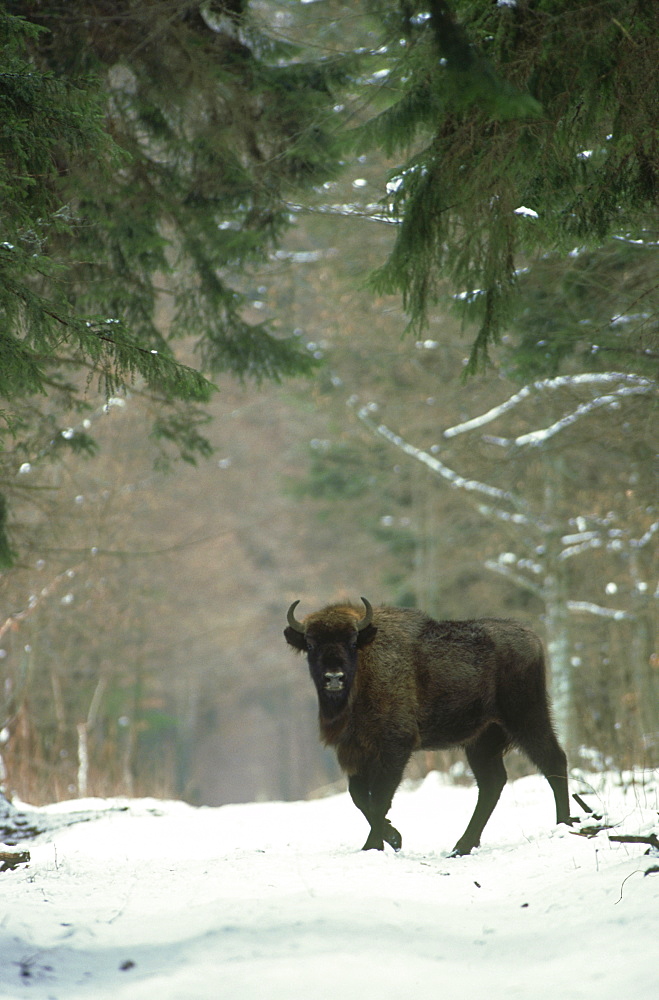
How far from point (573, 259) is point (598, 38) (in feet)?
9.94

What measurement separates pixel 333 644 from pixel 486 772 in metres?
1.85

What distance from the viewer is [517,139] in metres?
5.44

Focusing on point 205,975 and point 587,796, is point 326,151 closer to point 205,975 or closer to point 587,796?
point 587,796

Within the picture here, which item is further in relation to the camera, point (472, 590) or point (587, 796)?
point (472, 590)

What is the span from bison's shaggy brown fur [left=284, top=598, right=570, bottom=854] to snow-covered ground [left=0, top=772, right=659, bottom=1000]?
1.88 ft

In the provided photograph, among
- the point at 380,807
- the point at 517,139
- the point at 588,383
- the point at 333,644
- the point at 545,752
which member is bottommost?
the point at 380,807

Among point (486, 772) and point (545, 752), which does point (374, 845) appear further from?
point (545, 752)

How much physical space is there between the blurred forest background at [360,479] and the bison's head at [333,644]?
2.23 meters

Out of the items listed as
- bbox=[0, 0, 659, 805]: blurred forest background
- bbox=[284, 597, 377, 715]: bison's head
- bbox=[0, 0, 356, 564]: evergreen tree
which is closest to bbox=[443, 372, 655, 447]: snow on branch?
bbox=[0, 0, 659, 805]: blurred forest background

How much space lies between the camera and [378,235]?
14492 mm

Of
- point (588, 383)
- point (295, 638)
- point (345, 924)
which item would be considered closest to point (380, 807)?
point (295, 638)

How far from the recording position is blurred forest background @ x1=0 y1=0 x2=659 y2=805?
8750mm

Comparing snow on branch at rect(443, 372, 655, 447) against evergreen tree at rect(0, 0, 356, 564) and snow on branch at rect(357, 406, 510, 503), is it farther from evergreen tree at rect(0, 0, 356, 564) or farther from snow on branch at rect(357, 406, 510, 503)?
evergreen tree at rect(0, 0, 356, 564)

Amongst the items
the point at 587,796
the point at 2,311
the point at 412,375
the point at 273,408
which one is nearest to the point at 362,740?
the point at 587,796
